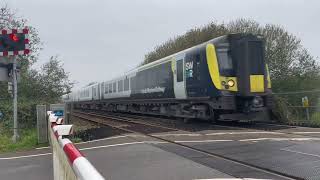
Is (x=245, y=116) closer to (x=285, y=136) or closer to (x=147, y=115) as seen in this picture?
(x=285, y=136)

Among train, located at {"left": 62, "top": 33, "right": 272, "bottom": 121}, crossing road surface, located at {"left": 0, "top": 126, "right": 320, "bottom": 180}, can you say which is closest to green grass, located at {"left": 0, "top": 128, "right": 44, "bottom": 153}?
crossing road surface, located at {"left": 0, "top": 126, "right": 320, "bottom": 180}

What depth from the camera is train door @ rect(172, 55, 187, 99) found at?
2161cm

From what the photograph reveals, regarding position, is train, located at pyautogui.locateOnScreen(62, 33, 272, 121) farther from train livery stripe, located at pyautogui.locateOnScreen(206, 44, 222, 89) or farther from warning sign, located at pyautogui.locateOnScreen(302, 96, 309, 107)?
warning sign, located at pyautogui.locateOnScreen(302, 96, 309, 107)

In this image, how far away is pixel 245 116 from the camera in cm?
1858

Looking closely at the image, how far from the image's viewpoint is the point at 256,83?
60.8 ft

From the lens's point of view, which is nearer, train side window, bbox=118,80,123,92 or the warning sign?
the warning sign

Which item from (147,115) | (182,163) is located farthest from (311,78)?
(182,163)

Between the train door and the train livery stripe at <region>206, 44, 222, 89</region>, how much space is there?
288 cm

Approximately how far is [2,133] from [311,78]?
2597 centimetres

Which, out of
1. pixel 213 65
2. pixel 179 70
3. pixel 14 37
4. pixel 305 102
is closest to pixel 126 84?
pixel 179 70

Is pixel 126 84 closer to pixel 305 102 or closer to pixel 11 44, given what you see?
pixel 305 102

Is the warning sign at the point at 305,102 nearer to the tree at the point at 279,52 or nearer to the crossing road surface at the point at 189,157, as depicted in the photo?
the crossing road surface at the point at 189,157

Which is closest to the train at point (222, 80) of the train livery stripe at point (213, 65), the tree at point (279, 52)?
the train livery stripe at point (213, 65)

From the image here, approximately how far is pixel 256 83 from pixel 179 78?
14.5 ft
